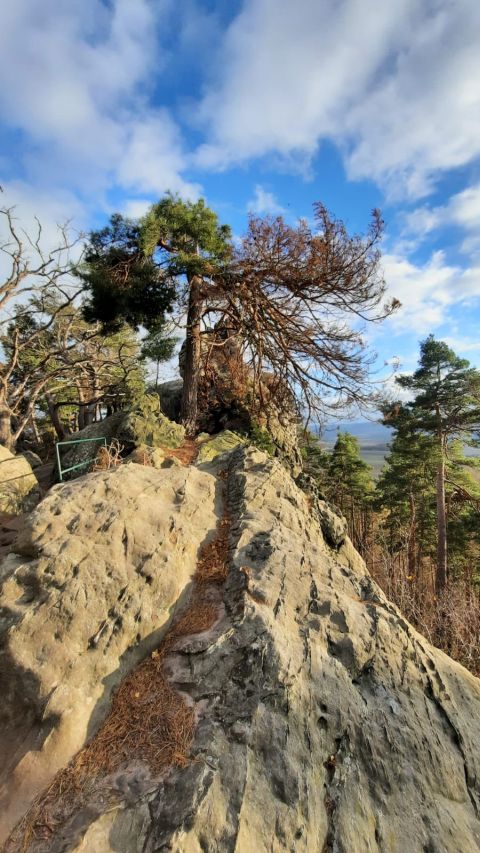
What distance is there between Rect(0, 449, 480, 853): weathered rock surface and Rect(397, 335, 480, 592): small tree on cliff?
49.6 ft

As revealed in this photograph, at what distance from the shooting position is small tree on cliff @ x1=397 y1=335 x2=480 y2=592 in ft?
57.4

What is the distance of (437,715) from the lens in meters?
4.02

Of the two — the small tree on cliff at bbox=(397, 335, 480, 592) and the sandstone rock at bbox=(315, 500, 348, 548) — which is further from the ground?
the small tree on cliff at bbox=(397, 335, 480, 592)

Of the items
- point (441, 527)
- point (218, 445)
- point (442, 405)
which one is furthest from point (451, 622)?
point (218, 445)

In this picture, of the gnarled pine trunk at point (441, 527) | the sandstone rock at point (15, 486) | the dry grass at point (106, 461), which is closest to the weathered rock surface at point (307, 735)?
the dry grass at point (106, 461)

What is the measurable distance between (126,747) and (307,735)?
1.50 meters

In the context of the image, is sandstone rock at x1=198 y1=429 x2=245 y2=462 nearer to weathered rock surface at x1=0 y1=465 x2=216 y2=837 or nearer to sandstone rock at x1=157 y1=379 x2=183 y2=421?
weathered rock surface at x1=0 y1=465 x2=216 y2=837

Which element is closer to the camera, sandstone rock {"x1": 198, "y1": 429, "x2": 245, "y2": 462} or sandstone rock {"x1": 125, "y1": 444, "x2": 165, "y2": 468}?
sandstone rock {"x1": 125, "y1": 444, "x2": 165, "y2": 468}

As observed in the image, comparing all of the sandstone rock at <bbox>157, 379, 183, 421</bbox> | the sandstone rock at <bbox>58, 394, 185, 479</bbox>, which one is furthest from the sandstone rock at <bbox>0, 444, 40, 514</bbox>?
the sandstone rock at <bbox>157, 379, 183, 421</bbox>

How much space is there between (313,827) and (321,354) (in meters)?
9.36

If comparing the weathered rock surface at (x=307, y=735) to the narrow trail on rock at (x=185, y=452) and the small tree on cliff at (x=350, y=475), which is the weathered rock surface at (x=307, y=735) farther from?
the small tree on cliff at (x=350, y=475)

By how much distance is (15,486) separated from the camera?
8.68 m

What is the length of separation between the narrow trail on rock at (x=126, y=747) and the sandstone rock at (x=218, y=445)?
450 centimetres

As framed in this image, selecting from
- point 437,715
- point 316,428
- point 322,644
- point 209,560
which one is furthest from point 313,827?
point 316,428
